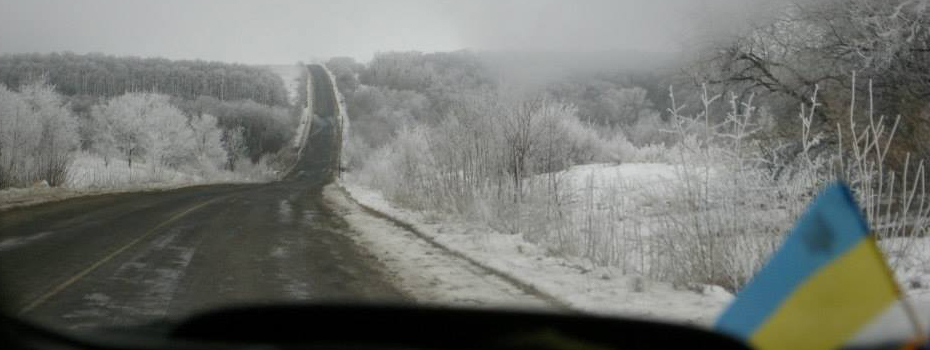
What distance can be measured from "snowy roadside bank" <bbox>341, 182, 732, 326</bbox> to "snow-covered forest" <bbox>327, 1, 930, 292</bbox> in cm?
37

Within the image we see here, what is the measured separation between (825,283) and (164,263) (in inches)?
368

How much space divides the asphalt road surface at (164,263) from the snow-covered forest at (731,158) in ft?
10.0

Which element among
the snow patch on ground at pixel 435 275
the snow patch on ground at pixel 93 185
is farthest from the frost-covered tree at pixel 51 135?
the snow patch on ground at pixel 435 275

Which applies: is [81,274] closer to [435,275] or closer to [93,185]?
[435,275]

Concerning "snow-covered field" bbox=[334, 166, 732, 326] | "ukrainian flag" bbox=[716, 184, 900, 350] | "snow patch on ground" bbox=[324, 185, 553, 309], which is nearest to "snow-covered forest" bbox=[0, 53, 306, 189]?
"snow patch on ground" bbox=[324, 185, 553, 309]

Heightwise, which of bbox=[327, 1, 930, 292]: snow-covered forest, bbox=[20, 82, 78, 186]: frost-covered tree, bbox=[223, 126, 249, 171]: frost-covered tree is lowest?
bbox=[223, 126, 249, 171]: frost-covered tree

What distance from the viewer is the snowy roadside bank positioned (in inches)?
269

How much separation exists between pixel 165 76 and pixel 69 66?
21.5 m

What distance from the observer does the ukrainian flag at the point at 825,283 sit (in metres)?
1.61

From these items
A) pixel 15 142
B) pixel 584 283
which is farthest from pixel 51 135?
pixel 584 283

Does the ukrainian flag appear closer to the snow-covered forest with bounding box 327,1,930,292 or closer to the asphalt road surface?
the asphalt road surface

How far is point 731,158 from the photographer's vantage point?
27.8 ft

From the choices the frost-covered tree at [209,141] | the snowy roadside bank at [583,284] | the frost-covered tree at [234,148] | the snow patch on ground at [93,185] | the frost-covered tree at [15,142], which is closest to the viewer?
the snowy roadside bank at [583,284]

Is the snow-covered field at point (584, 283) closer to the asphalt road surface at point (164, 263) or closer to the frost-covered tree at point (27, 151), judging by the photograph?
the asphalt road surface at point (164, 263)
